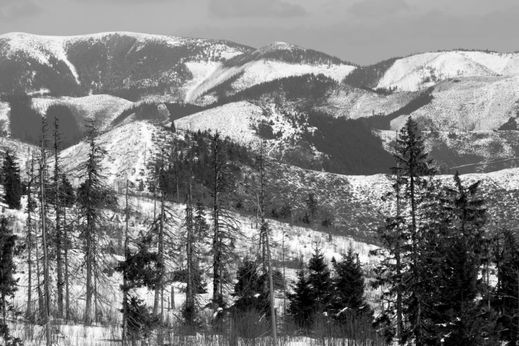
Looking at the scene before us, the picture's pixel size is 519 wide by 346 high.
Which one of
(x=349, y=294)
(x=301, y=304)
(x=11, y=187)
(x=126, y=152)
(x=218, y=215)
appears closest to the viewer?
(x=218, y=215)

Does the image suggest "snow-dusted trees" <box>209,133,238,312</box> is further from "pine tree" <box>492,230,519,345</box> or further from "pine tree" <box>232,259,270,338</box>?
"pine tree" <box>492,230,519,345</box>

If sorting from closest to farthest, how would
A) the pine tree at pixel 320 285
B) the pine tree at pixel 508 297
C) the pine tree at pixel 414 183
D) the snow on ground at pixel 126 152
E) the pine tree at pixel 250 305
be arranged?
the pine tree at pixel 414 183 < the pine tree at pixel 250 305 < the pine tree at pixel 508 297 < the pine tree at pixel 320 285 < the snow on ground at pixel 126 152

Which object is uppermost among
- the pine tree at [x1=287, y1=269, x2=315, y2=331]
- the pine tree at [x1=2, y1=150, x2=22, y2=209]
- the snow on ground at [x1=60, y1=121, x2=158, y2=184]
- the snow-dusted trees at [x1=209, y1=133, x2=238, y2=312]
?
the snow on ground at [x1=60, y1=121, x2=158, y2=184]

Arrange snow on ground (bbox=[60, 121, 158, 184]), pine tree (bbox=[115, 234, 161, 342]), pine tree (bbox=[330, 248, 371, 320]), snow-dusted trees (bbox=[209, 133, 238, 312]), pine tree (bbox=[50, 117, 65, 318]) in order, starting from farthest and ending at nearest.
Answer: snow on ground (bbox=[60, 121, 158, 184]) → pine tree (bbox=[330, 248, 371, 320]) → snow-dusted trees (bbox=[209, 133, 238, 312]) → pine tree (bbox=[50, 117, 65, 318]) → pine tree (bbox=[115, 234, 161, 342])

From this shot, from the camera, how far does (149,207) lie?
97625 mm

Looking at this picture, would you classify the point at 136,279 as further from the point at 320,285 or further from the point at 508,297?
the point at 320,285

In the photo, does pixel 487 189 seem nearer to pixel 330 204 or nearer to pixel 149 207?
pixel 330 204

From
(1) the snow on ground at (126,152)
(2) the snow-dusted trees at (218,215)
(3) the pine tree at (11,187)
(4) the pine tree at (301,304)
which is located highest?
(1) the snow on ground at (126,152)

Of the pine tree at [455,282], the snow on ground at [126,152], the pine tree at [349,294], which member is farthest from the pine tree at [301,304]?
the snow on ground at [126,152]

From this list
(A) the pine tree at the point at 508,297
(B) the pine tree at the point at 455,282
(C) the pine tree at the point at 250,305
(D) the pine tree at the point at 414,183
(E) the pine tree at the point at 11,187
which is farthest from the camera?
(E) the pine tree at the point at 11,187

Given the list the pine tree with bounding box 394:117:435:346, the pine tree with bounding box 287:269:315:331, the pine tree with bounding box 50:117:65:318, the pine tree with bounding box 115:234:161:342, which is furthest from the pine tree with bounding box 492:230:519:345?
the pine tree with bounding box 50:117:65:318

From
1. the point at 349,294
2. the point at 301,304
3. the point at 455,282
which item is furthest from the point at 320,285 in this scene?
the point at 455,282

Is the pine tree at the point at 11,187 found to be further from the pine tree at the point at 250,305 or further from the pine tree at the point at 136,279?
the pine tree at the point at 136,279

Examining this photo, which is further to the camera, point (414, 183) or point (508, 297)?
point (508, 297)
